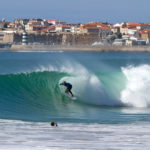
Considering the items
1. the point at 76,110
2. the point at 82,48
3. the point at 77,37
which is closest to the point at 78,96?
the point at 76,110

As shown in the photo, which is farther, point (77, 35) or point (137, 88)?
point (77, 35)

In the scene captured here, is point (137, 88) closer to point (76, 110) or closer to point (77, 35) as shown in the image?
point (76, 110)

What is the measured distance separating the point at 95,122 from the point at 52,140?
314 centimetres

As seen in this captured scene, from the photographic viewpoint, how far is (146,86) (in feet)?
73.7

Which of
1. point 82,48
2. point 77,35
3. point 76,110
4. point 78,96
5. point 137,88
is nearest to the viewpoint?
point 76,110

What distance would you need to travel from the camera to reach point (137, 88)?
22312mm

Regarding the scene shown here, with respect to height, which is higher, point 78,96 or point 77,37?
point 77,37

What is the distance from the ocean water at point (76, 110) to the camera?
505 inches

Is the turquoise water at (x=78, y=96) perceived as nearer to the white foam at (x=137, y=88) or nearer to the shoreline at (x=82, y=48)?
the white foam at (x=137, y=88)

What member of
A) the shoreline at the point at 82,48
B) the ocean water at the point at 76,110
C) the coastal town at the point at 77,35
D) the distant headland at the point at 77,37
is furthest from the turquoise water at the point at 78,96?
the coastal town at the point at 77,35

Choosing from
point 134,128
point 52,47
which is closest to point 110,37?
point 52,47

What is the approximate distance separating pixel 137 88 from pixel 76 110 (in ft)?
12.9

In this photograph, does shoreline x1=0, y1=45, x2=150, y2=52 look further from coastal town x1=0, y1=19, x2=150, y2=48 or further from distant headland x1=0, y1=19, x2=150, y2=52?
coastal town x1=0, y1=19, x2=150, y2=48

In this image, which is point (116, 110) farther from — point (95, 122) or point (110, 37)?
point (110, 37)
